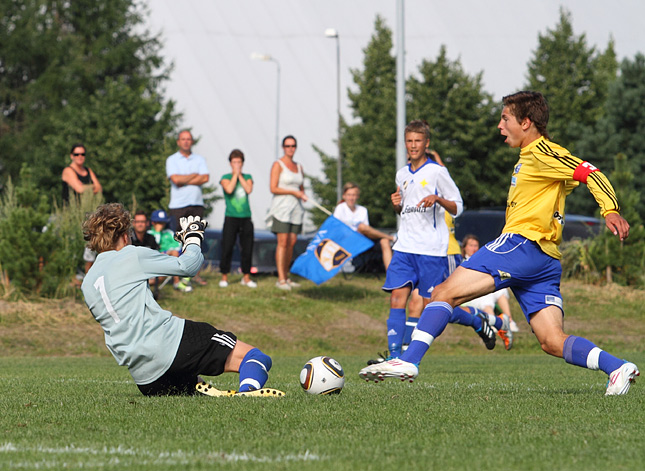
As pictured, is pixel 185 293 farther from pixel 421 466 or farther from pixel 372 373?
pixel 421 466

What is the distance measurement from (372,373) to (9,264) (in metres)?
10.4

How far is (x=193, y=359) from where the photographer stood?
627 centimetres

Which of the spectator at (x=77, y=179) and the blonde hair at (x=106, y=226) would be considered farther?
the spectator at (x=77, y=179)

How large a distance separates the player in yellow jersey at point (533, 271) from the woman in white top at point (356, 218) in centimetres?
972

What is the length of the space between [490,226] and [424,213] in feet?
34.7

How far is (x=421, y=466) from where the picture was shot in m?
4.02

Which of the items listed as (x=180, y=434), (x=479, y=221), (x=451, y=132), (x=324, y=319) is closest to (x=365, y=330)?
(x=324, y=319)

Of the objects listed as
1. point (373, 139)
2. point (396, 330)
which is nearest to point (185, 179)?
point (396, 330)

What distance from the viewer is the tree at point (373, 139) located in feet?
124

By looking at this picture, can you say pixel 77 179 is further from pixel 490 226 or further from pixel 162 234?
pixel 490 226

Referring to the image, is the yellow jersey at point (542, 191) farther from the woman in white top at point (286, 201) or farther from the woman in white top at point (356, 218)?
the woman in white top at point (286, 201)

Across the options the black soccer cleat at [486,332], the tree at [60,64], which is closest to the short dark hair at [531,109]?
the black soccer cleat at [486,332]

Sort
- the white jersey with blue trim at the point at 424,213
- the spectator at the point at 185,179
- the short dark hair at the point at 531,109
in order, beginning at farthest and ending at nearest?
the spectator at the point at 185,179, the white jersey with blue trim at the point at 424,213, the short dark hair at the point at 531,109

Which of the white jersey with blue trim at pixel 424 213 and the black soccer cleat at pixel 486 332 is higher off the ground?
the white jersey with blue trim at pixel 424 213
